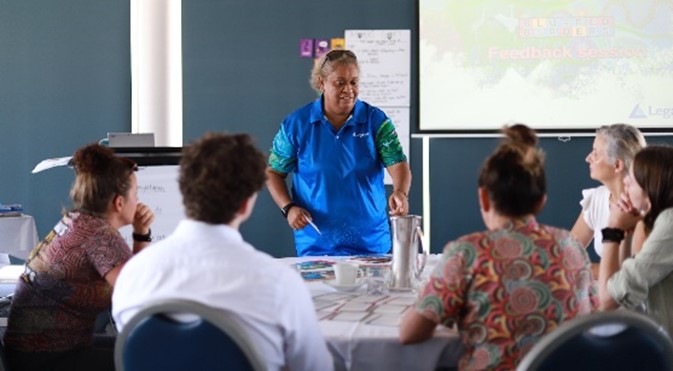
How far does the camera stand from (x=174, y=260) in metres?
1.81

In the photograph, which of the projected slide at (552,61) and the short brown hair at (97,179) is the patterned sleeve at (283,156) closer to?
the short brown hair at (97,179)

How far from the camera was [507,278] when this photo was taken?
1.82 meters

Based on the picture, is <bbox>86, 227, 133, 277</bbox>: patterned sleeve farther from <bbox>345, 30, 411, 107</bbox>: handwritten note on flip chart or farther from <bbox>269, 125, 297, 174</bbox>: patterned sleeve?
<bbox>345, 30, 411, 107</bbox>: handwritten note on flip chart

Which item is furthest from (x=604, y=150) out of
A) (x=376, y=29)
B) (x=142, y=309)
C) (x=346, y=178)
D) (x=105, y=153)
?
(x=376, y=29)

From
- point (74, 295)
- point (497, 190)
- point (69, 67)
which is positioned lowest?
point (74, 295)

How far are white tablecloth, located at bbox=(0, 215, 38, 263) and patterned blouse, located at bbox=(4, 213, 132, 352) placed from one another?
2248 mm

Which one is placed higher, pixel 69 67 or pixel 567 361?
pixel 69 67

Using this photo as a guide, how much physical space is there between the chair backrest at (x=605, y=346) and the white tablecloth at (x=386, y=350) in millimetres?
245

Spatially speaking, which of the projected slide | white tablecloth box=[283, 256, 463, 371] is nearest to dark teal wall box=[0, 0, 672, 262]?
the projected slide

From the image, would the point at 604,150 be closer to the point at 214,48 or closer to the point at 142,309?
the point at 142,309

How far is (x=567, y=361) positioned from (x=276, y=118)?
3.82 metres

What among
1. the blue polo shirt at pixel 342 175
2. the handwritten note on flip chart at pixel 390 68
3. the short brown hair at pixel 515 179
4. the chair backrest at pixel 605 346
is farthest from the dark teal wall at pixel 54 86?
the chair backrest at pixel 605 346

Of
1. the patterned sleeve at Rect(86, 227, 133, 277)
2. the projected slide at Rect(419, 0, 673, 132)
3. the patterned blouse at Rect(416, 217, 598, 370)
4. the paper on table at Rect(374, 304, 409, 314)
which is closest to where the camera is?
the patterned blouse at Rect(416, 217, 598, 370)

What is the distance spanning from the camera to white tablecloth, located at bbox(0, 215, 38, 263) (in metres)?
4.61
